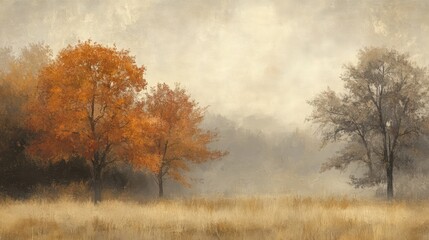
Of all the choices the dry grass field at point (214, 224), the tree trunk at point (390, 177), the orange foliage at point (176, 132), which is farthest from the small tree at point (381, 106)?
the dry grass field at point (214, 224)

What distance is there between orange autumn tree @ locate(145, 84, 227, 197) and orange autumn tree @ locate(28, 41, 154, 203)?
3.78 meters

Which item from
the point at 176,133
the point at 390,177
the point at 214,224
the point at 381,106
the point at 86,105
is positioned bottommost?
the point at 214,224

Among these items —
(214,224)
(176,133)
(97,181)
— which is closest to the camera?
(214,224)

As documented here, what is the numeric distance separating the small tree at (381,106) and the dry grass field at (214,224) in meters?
5.46

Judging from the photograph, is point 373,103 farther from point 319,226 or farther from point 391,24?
point 319,226

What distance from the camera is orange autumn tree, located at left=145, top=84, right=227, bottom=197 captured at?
20.4 metres

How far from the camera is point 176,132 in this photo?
2056 centimetres

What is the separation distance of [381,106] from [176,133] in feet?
25.6

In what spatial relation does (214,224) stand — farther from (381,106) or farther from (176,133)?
(176,133)

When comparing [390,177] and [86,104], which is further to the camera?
[390,177]

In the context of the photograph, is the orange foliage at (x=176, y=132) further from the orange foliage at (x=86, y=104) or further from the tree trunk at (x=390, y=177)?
the tree trunk at (x=390, y=177)

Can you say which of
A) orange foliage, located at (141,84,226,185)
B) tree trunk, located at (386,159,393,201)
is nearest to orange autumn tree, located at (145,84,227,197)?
orange foliage, located at (141,84,226,185)

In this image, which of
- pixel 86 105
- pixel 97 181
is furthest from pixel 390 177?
pixel 86 105

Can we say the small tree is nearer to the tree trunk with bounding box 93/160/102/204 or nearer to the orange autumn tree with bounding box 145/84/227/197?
the orange autumn tree with bounding box 145/84/227/197
